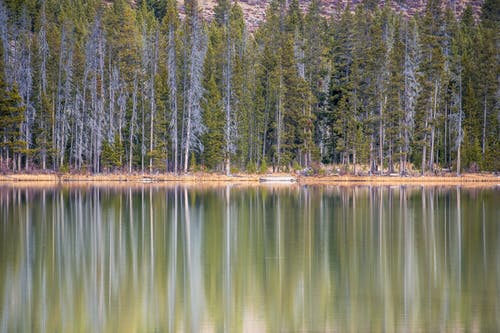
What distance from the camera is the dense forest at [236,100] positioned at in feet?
257

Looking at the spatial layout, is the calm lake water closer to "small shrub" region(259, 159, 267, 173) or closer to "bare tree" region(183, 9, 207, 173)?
"small shrub" region(259, 159, 267, 173)

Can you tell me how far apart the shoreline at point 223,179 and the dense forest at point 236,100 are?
183 cm

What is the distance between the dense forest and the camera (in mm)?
78438

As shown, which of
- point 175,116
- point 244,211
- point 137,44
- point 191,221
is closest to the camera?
point 191,221

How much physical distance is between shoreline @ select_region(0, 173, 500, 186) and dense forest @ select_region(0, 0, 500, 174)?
6.00 feet

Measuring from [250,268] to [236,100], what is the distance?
58114 millimetres

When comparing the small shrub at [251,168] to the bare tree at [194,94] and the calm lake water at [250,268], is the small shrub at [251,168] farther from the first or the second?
the calm lake water at [250,268]

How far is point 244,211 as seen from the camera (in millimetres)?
44781

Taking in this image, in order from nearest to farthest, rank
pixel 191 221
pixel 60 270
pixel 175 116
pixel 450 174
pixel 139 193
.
Result: pixel 60 270
pixel 191 221
pixel 139 193
pixel 450 174
pixel 175 116

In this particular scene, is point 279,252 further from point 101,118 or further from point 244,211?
point 101,118

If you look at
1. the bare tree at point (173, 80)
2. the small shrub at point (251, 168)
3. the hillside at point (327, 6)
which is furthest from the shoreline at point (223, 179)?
the hillside at point (327, 6)

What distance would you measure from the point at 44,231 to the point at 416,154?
53.1 meters

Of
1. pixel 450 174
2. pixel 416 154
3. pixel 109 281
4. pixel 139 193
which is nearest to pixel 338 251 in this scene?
pixel 109 281

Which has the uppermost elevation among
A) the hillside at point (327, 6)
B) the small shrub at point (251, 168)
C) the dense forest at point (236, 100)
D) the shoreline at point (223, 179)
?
the hillside at point (327, 6)
